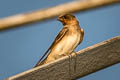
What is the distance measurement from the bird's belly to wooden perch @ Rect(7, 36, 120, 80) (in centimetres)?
67

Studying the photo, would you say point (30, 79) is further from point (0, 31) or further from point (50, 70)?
point (0, 31)

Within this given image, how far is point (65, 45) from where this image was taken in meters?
1.84

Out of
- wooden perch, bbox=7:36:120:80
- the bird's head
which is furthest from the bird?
wooden perch, bbox=7:36:120:80

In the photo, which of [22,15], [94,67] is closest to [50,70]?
[94,67]

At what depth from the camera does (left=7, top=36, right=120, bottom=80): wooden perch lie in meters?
0.94

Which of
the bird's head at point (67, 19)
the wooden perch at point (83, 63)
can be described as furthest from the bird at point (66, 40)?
the wooden perch at point (83, 63)

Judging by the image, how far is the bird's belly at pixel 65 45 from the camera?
180cm

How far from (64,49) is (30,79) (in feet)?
3.09

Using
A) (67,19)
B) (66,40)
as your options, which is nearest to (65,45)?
(66,40)

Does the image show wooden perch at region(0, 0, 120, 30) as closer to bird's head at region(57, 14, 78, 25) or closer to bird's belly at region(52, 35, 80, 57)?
bird's belly at region(52, 35, 80, 57)

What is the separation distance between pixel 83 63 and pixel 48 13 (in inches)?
31.1

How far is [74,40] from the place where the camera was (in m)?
1.83

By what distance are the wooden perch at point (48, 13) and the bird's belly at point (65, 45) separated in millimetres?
1472

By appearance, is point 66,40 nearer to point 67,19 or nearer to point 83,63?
point 67,19
